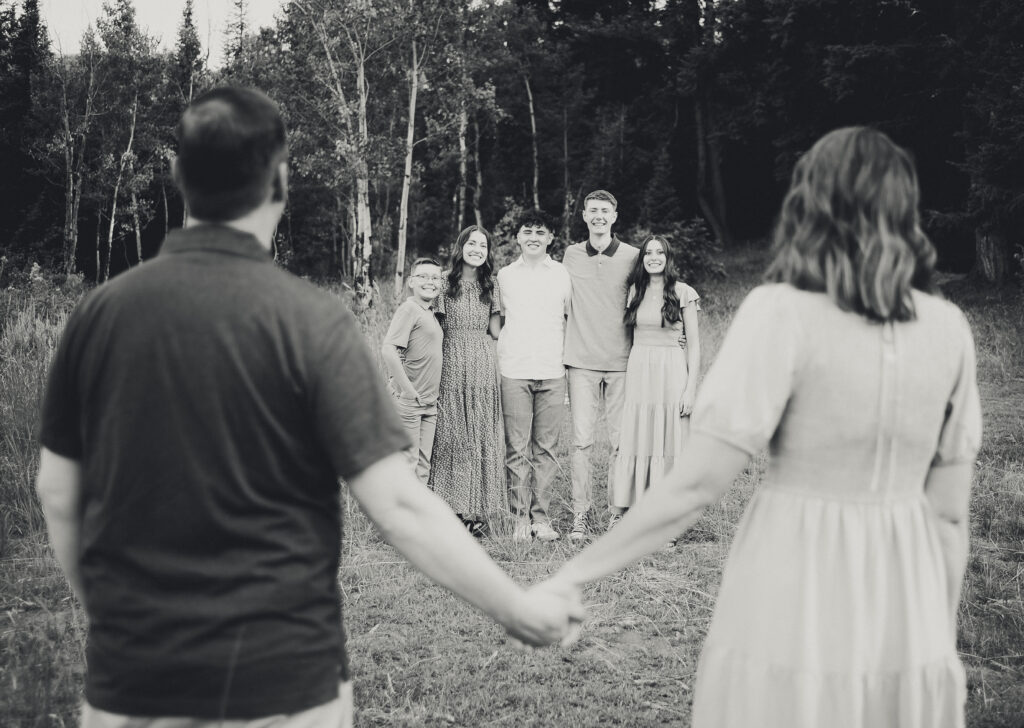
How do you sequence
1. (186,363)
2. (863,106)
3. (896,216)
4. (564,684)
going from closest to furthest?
(186,363)
(896,216)
(564,684)
(863,106)

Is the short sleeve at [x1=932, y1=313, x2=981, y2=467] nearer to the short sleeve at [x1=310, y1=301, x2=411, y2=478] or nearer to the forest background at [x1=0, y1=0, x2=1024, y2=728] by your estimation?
the short sleeve at [x1=310, y1=301, x2=411, y2=478]

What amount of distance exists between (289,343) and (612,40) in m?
37.1

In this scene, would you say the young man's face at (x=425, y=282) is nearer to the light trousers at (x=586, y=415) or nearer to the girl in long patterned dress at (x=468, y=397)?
the girl in long patterned dress at (x=468, y=397)

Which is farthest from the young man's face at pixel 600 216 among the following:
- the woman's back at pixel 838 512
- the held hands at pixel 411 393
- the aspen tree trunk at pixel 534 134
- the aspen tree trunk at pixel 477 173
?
the aspen tree trunk at pixel 534 134

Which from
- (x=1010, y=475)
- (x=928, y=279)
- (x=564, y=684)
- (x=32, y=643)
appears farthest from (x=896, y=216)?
(x=1010, y=475)

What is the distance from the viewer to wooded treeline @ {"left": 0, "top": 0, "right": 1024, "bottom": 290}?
69.9 ft

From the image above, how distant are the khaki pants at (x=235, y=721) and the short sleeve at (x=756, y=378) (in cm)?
93

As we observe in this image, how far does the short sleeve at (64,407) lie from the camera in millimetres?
1612

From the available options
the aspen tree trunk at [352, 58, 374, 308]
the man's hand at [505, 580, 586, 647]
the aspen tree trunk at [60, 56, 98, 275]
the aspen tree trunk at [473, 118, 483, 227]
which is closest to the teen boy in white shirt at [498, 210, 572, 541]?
the man's hand at [505, 580, 586, 647]

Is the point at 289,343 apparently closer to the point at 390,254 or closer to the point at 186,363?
the point at 186,363

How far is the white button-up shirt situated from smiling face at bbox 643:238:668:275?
1.99 ft

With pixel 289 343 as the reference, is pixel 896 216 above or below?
above

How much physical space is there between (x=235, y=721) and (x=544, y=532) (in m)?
4.62

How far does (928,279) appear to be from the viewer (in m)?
1.97
